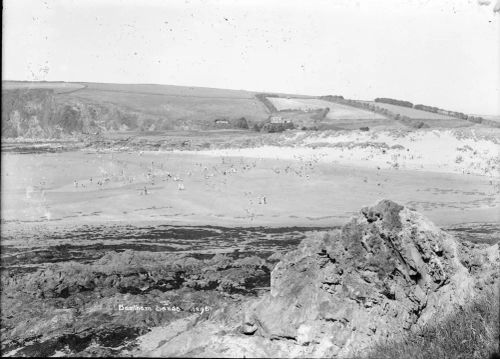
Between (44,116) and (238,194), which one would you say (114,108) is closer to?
(44,116)

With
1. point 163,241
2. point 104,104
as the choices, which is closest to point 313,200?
point 163,241

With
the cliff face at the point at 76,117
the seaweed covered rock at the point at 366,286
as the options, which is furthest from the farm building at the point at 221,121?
the seaweed covered rock at the point at 366,286

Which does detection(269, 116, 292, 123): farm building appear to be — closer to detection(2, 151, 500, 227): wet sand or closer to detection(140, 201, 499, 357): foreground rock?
detection(2, 151, 500, 227): wet sand

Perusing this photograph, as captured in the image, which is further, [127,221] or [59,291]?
[127,221]

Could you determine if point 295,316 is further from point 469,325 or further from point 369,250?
point 469,325

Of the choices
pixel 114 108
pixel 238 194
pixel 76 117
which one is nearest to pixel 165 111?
pixel 114 108

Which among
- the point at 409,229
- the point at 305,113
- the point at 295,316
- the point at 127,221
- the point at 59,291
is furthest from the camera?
the point at 305,113
